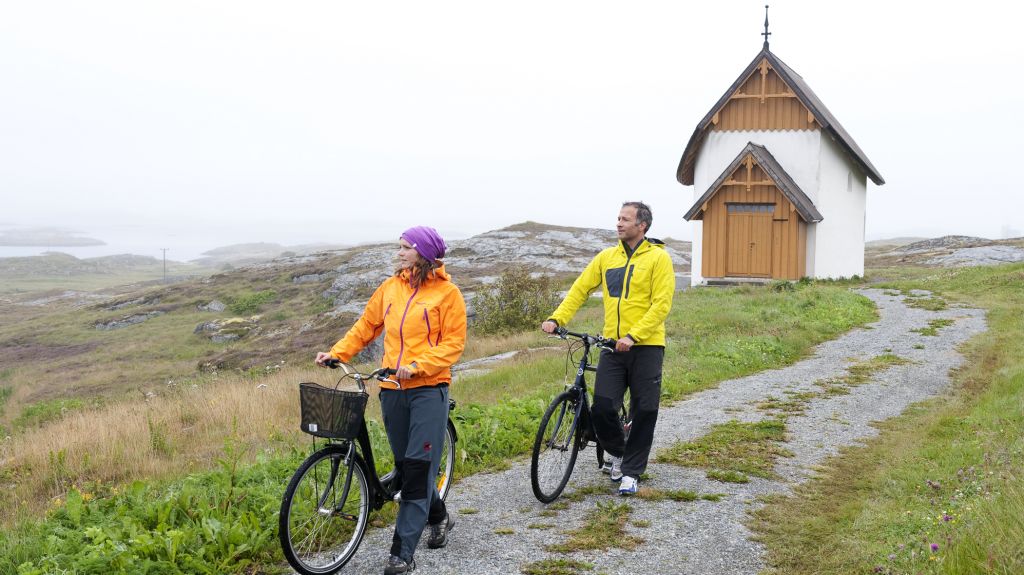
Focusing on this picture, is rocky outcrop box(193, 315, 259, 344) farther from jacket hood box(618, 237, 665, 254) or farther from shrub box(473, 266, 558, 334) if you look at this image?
jacket hood box(618, 237, 665, 254)

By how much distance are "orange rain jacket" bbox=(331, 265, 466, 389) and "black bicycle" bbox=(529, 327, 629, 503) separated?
1512 mm

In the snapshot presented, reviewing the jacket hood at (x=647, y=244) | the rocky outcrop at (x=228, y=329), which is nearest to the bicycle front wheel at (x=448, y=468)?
the jacket hood at (x=647, y=244)

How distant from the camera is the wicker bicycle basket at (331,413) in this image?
4637mm

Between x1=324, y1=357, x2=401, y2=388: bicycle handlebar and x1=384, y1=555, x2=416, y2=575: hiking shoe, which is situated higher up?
x1=324, y1=357, x2=401, y2=388: bicycle handlebar

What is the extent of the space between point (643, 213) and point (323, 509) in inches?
138

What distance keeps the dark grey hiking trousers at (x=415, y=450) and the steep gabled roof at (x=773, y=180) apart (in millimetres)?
25264

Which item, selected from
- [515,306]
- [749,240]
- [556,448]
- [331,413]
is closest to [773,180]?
[749,240]

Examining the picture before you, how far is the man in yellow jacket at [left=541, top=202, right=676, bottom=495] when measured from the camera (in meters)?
6.33

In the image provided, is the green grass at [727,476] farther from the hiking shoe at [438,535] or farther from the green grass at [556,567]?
the hiking shoe at [438,535]

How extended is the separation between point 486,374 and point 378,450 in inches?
290

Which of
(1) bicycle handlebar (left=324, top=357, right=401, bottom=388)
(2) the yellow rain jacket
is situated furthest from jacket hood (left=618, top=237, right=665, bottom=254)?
(1) bicycle handlebar (left=324, top=357, right=401, bottom=388)

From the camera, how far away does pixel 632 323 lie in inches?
253

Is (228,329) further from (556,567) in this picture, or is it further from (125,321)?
(556,567)

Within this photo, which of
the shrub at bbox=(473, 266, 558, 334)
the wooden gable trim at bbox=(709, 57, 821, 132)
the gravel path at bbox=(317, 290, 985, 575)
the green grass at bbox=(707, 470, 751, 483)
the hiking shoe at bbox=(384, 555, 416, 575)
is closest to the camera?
the hiking shoe at bbox=(384, 555, 416, 575)
